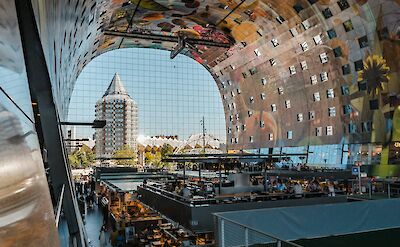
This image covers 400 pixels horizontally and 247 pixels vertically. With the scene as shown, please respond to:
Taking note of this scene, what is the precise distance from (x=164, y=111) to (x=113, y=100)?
35.8 feet

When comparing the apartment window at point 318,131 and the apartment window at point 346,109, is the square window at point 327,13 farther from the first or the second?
the apartment window at point 318,131

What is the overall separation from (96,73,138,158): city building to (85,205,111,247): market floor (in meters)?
57.1

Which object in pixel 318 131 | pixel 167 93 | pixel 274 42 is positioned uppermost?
pixel 167 93

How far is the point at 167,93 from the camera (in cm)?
7800

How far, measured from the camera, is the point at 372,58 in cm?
2967

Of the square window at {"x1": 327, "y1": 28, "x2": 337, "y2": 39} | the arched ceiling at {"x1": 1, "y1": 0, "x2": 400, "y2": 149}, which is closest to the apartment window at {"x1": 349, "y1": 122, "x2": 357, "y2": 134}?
the arched ceiling at {"x1": 1, "y1": 0, "x2": 400, "y2": 149}

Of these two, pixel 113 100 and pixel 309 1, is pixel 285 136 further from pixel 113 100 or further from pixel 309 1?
pixel 113 100

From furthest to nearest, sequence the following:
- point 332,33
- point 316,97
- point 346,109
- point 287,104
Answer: point 287,104
point 316,97
point 346,109
point 332,33

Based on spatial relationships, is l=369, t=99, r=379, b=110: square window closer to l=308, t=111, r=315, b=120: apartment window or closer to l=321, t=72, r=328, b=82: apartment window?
Answer: l=321, t=72, r=328, b=82: apartment window

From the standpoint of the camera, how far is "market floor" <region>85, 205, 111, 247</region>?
14.9 m

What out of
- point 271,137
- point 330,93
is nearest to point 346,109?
point 330,93

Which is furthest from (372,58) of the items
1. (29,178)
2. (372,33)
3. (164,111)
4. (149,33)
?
(164,111)

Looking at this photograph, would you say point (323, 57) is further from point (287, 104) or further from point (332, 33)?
point (287, 104)

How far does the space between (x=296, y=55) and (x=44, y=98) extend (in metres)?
35.6
